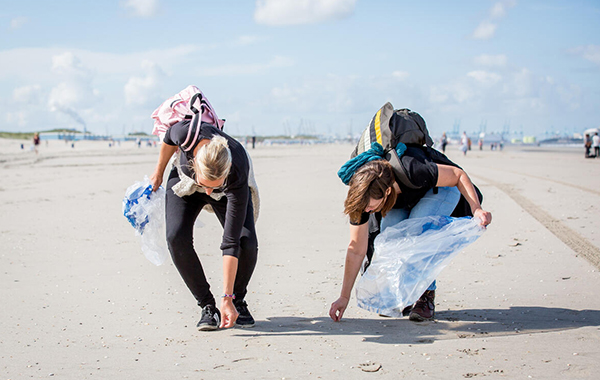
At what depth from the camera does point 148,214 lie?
374cm

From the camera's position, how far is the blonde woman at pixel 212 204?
117 inches

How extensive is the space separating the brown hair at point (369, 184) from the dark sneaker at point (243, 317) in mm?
933

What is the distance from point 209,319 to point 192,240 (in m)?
0.50

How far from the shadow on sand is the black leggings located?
1.20 feet

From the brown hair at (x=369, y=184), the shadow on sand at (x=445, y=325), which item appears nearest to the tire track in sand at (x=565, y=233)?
the shadow on sand at (x=445, y=325)

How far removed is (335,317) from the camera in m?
3.48

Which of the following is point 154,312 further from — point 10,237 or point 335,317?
point 10,237

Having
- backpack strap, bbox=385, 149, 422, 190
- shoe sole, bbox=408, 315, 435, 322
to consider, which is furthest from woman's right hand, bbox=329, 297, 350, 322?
backpack strap, bbox=385, 149, 422, 190

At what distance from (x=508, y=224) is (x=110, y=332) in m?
5.28

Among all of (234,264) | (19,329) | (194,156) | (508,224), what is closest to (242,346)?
(234,264)

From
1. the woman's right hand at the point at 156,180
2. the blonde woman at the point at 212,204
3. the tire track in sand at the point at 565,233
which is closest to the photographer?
the blonde woman at the point at 212,204

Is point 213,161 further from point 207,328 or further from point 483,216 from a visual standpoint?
point 483,216

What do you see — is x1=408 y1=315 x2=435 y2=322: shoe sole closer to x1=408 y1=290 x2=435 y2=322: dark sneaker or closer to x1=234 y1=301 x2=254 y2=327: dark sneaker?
x1=408 y1=290 x2=435 y2=322: dark sneaker

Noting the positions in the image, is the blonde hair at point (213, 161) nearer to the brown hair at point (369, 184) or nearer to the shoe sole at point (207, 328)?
the brown hair at point (369, 184)
